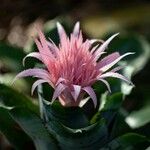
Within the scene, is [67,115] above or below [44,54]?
below

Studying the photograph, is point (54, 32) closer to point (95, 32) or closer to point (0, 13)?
point (95, 32)

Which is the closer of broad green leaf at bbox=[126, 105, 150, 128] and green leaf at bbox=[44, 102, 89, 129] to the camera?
green leaf at bbox=[44, 102, 89, 129]

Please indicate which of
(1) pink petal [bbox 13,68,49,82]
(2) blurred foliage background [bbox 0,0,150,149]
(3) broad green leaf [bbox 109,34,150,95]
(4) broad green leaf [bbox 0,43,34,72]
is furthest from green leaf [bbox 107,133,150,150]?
(2) blurred foliage background [bbox 0,0,150,149]

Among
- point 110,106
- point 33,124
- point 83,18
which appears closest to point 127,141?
point 110,106

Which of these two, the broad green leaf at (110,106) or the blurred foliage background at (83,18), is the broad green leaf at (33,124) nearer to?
the broad green leaf at (110,106)

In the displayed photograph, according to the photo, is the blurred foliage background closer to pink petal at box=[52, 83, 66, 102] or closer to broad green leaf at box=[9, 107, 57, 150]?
broad green leaf at box=[9, 107, 57, 150]

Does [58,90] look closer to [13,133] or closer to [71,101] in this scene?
[71,101]

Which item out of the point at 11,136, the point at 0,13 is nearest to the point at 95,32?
the point at 0,13
